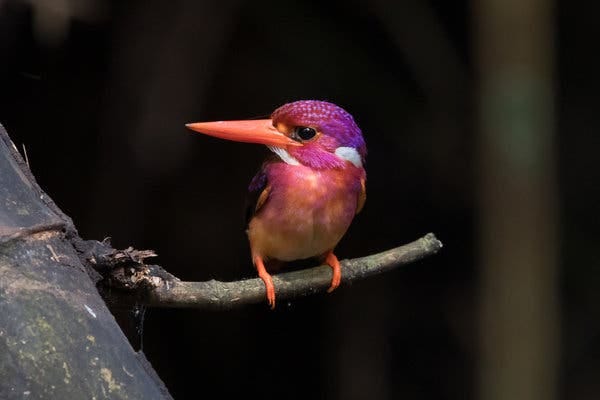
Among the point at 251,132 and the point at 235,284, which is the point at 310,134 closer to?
the point at 251,132

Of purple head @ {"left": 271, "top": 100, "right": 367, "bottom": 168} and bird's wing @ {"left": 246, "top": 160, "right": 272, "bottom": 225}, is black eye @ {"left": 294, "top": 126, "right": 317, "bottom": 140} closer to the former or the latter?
purple head @ {"left": 271, "top": 100, "right": 367, "bottom": 168}

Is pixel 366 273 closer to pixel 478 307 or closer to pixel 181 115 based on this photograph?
pixel 181 115

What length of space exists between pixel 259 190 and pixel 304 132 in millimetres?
194

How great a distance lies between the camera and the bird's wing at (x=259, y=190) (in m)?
1.68

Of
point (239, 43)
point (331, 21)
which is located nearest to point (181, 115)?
point (239, 43)

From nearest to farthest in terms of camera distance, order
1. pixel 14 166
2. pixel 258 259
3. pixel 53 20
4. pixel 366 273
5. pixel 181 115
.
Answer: pixel 14 166, pixel 366 273, pixel 258 259, pixel 53 20, pixel 181 115

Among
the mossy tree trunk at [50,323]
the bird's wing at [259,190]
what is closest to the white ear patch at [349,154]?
the bird's wing at [259,190]

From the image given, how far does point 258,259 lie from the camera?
1746mm

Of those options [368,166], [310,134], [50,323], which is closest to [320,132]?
[310,134]

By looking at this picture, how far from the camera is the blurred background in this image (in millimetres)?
2498

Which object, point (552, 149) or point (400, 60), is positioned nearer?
point (552, 149)

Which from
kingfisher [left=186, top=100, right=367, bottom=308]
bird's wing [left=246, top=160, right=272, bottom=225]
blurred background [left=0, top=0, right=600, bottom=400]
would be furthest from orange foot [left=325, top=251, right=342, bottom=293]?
blurred background [left=0, top=0, right=600, bottom=400]

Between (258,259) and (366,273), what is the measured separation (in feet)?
0.75

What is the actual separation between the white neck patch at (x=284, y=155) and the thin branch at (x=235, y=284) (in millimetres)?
176
